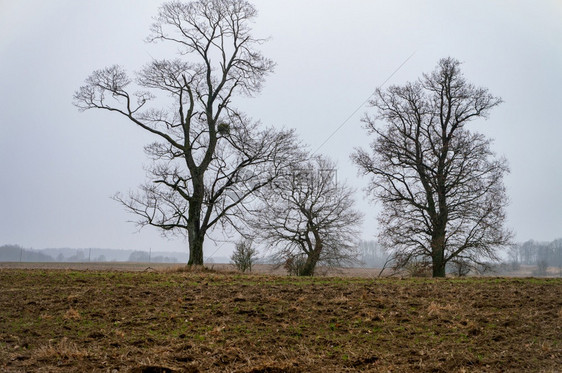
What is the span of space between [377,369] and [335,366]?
1.82 feet

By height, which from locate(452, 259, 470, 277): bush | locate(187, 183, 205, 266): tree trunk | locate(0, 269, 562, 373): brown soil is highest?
locate(187, 183, 205, 266): tree trunk

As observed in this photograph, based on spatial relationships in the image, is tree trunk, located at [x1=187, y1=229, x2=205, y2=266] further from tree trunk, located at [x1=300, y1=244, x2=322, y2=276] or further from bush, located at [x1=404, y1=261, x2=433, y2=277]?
bush, located at [x1=404, y1=261, x2=433, y2=277]

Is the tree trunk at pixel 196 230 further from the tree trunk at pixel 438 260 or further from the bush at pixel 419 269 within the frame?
the tree trunk at pixel 438 260

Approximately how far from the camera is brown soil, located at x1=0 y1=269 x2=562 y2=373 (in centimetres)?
612

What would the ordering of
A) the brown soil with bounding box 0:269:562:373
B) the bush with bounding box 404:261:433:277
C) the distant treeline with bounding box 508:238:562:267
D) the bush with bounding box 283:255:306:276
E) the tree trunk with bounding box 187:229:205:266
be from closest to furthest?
the brown soil with bounding box 0:269:562:373 → the tree trunk with bounding box 187:229:205:266 → the bush with bounding box 404:261:433:277 → the bush with bounding box 283:255:306:276 → the distant treeline with bounding box 508:238:562:267

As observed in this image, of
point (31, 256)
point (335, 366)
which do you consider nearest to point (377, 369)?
point (335, 366)

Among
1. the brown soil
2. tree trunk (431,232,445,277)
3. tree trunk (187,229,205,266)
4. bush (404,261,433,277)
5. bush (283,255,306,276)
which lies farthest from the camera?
bush (283,255,306,276)

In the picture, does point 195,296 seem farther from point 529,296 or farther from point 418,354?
point 529,296

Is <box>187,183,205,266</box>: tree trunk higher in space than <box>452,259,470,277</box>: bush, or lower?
higher

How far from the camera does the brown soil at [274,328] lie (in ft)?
20.1

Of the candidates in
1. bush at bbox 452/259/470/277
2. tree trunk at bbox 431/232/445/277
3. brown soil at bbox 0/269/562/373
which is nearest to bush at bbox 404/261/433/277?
tree trunk at bbox 431/232/445/277

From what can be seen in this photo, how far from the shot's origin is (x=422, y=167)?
2345 cm

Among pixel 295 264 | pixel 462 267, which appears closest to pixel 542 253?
pixel 462 267

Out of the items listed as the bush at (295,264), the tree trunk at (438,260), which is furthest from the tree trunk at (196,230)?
the tree trunk at (438,260)
